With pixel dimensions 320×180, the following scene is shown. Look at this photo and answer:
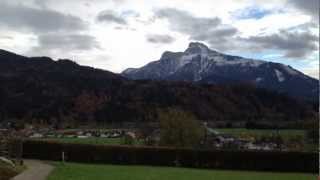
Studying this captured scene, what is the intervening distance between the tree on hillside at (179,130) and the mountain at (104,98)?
101ft

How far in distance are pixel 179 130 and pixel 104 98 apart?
53542mm

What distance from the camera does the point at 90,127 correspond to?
123125 millimetres

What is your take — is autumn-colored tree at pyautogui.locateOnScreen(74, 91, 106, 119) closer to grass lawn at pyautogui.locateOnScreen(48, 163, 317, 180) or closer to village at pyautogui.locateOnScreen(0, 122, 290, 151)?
village at pyautogui.locateOnScreen(0, 122, 290, 151)

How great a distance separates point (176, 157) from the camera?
51.7 m

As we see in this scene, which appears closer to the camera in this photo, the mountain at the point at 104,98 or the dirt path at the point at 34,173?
the dirt path at the point at 34,173

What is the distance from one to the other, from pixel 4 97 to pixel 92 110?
1781 cm

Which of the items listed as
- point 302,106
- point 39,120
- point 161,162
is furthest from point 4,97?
point 302,106

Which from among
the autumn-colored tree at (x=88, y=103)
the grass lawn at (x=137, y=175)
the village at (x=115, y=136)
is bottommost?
the grass lawn at (x=137, y=175)

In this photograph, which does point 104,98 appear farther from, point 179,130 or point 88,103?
point 179,130

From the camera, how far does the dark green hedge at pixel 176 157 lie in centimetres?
4916

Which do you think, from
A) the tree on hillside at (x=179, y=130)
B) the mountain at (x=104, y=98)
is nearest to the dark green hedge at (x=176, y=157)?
the tree on hillside at (x=179, y=130)

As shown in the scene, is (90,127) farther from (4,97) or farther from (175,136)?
(175,136)

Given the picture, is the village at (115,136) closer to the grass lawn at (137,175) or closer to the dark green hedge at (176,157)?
the dark green hedge at (176,157)

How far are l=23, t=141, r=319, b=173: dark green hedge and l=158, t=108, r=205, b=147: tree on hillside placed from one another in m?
19.9
